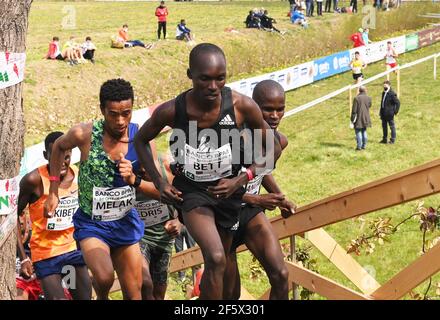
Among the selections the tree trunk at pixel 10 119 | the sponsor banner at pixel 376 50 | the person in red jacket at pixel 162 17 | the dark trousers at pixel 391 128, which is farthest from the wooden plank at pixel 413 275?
the sponsor banner at pixel 376 50

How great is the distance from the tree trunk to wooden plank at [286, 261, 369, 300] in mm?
2272

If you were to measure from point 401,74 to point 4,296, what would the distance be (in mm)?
29999

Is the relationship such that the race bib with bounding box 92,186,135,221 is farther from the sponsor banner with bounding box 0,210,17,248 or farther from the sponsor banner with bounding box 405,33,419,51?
the sponsor banner with bounding box 405,33,419,51

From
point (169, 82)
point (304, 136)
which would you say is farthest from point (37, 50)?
point (304, 136)

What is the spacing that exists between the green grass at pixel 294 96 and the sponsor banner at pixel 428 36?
1.04 m

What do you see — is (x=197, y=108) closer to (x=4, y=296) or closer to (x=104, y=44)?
(x=4, y=296)

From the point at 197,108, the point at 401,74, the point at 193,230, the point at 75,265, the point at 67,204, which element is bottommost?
the point at 401,74

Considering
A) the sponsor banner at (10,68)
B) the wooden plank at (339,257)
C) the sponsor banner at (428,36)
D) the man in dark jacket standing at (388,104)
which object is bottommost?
the sponsor banner at (428,36)

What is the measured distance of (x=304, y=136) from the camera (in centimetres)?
2500

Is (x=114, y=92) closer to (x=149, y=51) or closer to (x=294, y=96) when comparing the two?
(x=294, y=96)

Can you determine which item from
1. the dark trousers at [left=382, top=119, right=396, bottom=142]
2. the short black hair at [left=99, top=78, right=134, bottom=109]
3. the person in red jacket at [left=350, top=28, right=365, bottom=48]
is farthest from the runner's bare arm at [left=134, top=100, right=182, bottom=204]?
the person in red jacket at [left=350, top=28, right=365, bottom=48]

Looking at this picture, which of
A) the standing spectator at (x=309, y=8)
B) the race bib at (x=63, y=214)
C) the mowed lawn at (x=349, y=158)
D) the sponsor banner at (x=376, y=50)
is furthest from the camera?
the standing spectator at (x=309, y=8)

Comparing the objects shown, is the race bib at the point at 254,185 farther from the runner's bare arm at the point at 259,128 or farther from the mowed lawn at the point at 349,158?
the mowed lawn at the point at 349,158

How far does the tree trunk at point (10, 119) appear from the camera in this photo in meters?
5.70
